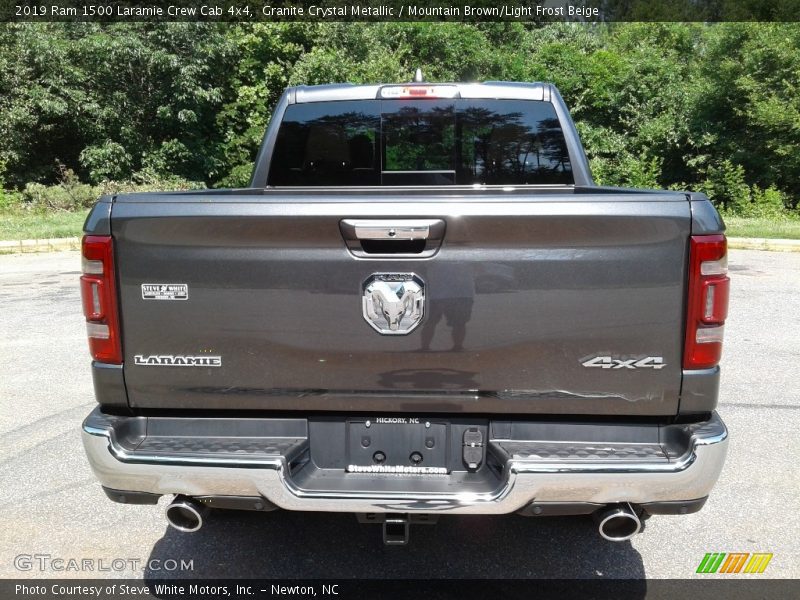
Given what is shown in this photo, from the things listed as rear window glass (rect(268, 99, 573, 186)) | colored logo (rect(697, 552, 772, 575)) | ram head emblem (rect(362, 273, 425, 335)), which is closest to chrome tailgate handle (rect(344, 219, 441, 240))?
ram head emblem (rect(362, 273, 425, 335))

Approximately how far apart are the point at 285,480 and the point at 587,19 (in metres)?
47.8

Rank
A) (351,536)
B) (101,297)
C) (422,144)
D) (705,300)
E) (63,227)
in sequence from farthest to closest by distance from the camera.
A: (63,227), (422,144), (351,536), (101,297), (705,300)

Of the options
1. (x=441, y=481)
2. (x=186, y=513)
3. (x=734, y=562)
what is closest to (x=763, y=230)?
(x=734, y=562)

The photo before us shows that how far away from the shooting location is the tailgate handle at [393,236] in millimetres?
2375

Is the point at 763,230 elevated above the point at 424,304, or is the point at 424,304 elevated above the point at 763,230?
the point at 424,304

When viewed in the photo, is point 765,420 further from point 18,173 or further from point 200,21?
point 18,173

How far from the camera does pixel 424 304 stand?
240 cm

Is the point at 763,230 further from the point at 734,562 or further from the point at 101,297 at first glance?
the point at 101,297

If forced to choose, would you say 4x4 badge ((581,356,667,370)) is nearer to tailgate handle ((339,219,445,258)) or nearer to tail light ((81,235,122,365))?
tailgate handle ((339,219,445,258))

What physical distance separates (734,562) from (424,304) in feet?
6.57

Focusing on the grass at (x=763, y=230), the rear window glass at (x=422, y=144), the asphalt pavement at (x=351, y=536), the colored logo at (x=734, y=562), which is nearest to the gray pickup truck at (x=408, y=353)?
the asphalt pavement at (x=351, y=536)

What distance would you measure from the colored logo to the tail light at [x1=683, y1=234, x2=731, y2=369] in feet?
4.09

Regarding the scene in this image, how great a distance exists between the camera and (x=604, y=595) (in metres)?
2.94

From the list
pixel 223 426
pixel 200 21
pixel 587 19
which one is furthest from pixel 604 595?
pixel 587 19
